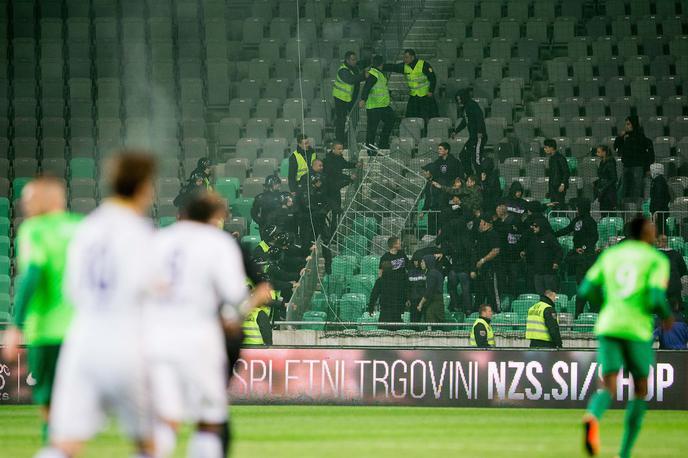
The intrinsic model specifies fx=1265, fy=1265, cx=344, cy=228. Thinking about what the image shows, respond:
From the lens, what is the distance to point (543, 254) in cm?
1827

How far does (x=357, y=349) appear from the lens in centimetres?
1672

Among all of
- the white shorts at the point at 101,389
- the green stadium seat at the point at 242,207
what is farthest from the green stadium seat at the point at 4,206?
the white shorts at the point at 101,389

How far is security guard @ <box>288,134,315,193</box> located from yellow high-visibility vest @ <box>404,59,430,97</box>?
254cm

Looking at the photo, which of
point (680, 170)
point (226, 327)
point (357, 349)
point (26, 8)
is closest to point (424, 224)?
point (357, 349)

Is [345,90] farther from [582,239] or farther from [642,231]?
[642,231]

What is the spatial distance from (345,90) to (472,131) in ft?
8.11

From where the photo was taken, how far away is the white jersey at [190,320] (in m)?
6.59

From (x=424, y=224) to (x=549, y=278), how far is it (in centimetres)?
221

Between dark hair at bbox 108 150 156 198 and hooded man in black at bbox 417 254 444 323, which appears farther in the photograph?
hooded man in black at bbox 417 254 444 323

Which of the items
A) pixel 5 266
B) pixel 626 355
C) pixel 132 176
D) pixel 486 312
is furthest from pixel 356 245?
pixel 132 176

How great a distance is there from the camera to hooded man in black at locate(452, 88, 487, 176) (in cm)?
2084

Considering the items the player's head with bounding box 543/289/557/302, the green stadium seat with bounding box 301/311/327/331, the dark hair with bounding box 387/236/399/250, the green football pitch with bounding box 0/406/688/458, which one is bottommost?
the green football pitch with bounding box 0/406/688/458

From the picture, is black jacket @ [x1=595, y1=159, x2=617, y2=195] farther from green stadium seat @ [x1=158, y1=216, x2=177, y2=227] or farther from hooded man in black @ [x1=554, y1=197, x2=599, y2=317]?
green stadium seat @ [x1=158, y1=216, x2=177, y2=227]

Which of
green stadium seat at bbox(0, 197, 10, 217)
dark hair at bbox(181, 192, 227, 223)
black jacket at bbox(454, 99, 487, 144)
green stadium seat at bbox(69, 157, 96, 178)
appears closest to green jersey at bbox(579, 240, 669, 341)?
dark hair at bbox(181, 192, 227, 223)
